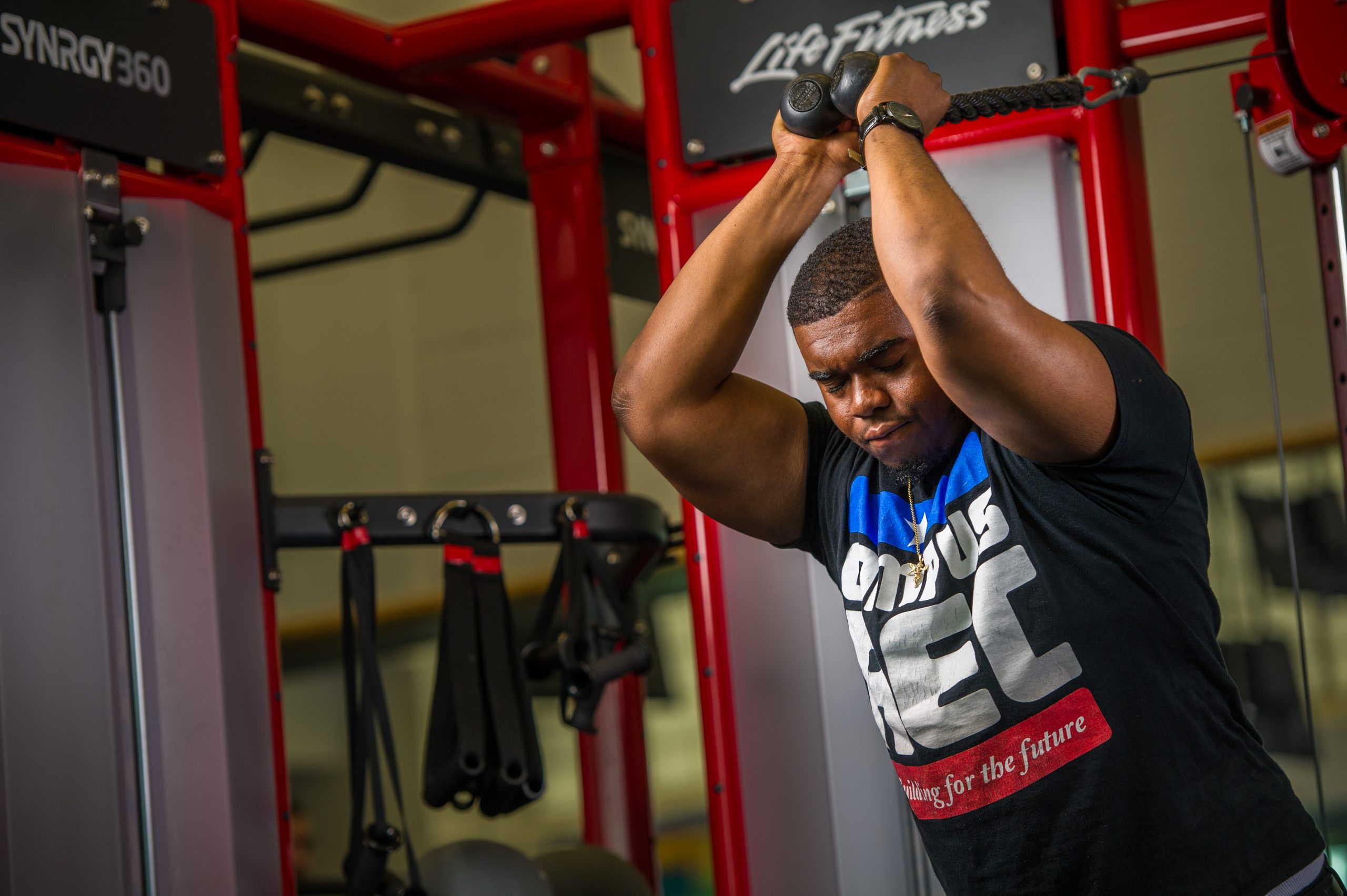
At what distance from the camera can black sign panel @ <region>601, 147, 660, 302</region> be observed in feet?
11.3

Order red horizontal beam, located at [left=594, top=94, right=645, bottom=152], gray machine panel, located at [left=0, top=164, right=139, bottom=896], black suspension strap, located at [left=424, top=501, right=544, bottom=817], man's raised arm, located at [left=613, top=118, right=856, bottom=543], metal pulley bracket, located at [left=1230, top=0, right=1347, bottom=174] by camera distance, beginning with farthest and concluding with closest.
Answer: red horizontal beam, located at [left=594, top=94, right=645, bottom=152], black suspension strap, located at [left=424, top=501, right=544, bottom=817], metal pulley bracket, located at [left=1230, top=0, right=1347, bottom=174], gray machine panel, located at [left=0, top=164, right=139, bottom=896], man's raised arm, located at [left=613, top=118, right=856, bottom=543]

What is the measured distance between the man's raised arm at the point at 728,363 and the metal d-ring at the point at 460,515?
594 mm

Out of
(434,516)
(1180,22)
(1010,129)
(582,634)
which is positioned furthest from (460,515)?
(1180,22)

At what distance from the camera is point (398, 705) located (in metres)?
6.43

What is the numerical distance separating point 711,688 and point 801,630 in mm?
185

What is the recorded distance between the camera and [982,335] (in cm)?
129

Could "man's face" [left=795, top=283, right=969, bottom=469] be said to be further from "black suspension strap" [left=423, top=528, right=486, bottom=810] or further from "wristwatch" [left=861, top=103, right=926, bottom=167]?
"black suspension strap" [left=423, top=528, right=486, bottom=810]

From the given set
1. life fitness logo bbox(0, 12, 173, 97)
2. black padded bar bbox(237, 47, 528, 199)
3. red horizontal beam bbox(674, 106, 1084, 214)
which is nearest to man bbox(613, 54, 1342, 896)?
red horizontal beam bbox(674, 106, 1084, 214)

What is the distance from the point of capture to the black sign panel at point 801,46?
210 centimetres

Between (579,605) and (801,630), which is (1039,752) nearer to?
(801,630)

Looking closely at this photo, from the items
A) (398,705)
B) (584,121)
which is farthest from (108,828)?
(398,705)

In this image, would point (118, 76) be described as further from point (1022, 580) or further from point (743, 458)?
point (1022, 580)

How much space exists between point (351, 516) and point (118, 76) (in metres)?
0.75

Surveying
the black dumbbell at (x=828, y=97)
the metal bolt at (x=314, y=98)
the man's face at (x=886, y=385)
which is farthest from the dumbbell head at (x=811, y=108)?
the metal bolt at (x=314, y=98)
